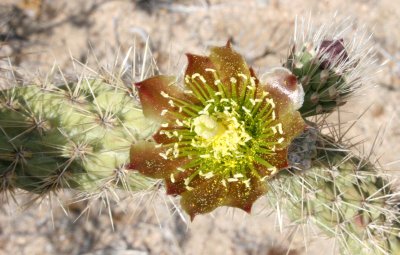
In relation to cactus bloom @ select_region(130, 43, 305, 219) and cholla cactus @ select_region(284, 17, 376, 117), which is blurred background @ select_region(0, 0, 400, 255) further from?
cactus bloom @ select_region(130, 43, 305, 219)

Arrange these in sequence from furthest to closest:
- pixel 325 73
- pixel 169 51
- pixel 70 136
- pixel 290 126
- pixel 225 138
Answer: pixel 169 51 → pixel 70 136 → pixel 325 73 → pixel 225 138 → pixel 290 126

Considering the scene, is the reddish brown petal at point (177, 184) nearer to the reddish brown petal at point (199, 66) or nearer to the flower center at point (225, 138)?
the flower center at point (225, 138)

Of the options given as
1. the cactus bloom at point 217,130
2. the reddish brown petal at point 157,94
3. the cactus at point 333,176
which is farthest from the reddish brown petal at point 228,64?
the cactus at point 333,176

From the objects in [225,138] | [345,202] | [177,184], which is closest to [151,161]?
[177,184]

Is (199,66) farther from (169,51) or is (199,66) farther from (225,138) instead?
(169,51)

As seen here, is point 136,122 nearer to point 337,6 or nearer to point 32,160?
point 32,160

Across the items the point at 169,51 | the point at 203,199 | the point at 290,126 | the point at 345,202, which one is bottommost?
the point at 169,51

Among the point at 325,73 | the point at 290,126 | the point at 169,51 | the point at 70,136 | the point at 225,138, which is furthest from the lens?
the point at 169,51
